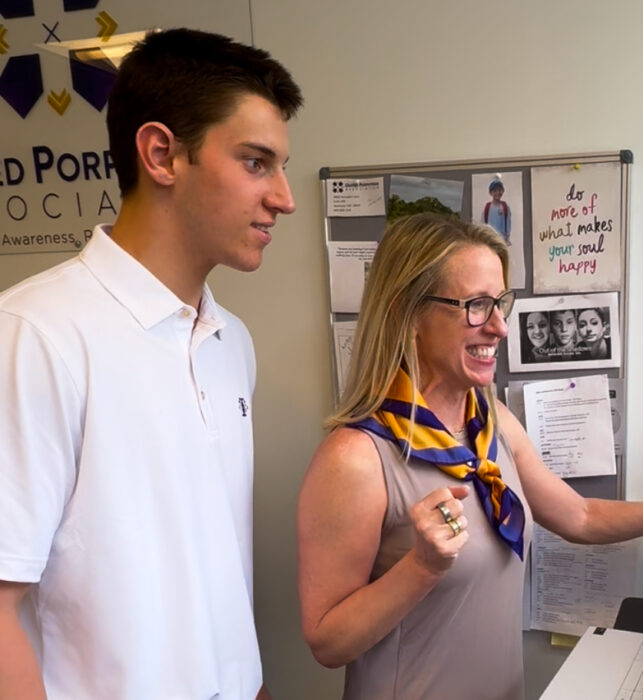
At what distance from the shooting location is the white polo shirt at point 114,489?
84cm

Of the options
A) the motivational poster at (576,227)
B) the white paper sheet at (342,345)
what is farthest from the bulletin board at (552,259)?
the white paper sheet at (342,345)

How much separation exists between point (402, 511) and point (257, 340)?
806 mm

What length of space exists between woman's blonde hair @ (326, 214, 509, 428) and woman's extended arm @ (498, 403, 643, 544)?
0.34 meters

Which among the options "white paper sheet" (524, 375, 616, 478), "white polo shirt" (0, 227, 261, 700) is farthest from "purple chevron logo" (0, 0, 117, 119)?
"white paper sheet" (524, 375, 616, 478)

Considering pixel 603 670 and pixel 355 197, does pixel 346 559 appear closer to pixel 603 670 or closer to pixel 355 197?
pixel 603 670

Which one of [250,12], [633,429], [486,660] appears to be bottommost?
[486,660]

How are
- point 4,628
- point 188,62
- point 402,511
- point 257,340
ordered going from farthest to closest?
point 257,340, point 402,511, point 188,62, point 4,628

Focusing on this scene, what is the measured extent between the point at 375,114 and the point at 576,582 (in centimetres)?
124

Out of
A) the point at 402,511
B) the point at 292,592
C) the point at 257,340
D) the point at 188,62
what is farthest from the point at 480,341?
the point at 292,592

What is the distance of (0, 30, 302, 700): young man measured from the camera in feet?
2.77

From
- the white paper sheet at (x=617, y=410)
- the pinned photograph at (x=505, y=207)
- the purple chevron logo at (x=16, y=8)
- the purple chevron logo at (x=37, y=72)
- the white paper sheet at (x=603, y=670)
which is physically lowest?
the white paper sheet at (x=603, y=670)

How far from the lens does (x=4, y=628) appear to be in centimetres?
83

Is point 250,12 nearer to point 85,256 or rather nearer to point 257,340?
point 257,340

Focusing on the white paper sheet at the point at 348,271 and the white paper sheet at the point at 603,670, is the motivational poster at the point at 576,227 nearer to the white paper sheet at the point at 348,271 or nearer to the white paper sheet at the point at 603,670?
the white paper sheet at the point at 348,271
